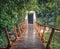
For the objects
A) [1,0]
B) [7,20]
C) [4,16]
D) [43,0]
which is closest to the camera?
[1,0]

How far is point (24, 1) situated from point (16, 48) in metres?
2.57

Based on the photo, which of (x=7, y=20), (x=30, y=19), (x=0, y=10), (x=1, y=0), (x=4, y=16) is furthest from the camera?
(x=30, y=19)

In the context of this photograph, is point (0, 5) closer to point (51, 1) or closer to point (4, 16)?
point (4, 16)

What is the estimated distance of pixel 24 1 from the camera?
940cm

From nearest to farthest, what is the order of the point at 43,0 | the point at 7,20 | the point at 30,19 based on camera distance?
the point at 7,20 → the point at 43,0 → the point at 30,19

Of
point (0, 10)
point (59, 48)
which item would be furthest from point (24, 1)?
point (59, 48)

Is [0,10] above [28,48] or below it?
above

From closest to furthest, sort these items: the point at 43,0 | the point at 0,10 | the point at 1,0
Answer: the point at 1,0 < the point at 0,10 < the point at 43,0

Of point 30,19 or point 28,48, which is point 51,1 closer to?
point 28,48

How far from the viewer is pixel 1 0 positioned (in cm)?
742

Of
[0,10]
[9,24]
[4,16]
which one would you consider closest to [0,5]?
[0,10]

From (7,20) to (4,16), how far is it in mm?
600

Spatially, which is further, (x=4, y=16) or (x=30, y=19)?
(x=30, y=19)

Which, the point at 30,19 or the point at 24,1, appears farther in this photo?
the point at 30,19
